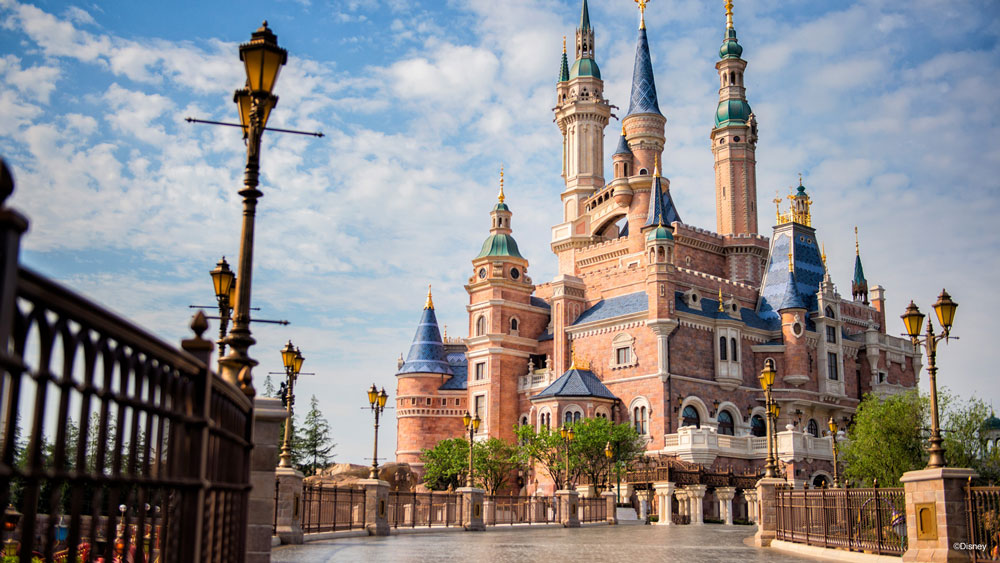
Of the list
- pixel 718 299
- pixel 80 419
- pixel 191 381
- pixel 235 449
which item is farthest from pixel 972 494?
pixel 718 299

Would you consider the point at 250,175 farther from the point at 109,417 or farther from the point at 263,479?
the point at 109,417

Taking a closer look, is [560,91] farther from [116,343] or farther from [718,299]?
[116,343]

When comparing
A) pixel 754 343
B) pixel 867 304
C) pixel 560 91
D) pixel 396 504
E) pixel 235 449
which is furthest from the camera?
pixel 560 91

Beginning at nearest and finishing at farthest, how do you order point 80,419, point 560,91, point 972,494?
point 80,419 < point 972,494 < point 560,91

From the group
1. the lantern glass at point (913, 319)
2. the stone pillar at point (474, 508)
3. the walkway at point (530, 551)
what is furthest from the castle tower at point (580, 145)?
the lantern glass at point (913, 319)

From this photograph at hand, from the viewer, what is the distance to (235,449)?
6238 millimetres

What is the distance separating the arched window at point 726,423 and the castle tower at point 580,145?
17046mm

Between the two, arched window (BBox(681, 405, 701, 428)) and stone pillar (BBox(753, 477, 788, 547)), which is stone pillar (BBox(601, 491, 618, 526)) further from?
stone pillar (BBox(753, 477, 788, 547))

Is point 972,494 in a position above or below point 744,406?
below

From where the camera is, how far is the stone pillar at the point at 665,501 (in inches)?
1725

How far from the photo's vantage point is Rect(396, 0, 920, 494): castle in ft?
174

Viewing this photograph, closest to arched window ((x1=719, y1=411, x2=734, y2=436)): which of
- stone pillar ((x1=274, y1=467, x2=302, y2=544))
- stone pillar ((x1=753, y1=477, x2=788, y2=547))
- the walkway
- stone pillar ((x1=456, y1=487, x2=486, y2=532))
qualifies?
stone pillar ((x1=456, y1=487, x2=486, y2=532))

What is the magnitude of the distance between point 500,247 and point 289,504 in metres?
40.6

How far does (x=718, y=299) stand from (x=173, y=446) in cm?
5535
